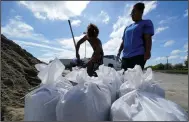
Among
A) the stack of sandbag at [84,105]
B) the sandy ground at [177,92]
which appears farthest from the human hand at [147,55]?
the stack of sandbag at [84,105]

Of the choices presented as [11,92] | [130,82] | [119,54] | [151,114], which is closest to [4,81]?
[11,92]

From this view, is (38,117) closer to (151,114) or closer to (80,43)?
(151,114)

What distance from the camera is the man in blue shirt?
2646mm

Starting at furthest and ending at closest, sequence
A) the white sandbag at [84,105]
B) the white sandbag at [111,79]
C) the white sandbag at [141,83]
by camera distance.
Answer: the white sandbag at [111,79] → the white sandbag at [141,83] → the white sandbag at [84,105]

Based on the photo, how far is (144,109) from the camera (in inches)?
56.8

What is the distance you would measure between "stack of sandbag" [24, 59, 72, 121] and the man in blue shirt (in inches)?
45.9

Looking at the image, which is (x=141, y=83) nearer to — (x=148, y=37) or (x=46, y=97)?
(x=46, y=97)

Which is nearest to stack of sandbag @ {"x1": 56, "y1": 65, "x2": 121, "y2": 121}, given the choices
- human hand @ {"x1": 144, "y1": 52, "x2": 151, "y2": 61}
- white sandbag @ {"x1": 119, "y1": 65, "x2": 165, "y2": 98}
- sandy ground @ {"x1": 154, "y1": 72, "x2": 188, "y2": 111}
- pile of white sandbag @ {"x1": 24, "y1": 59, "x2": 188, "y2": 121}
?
pile of white sandbag @ {"x1": 24, "y1": 59, "x2": 188, "y2": 121}

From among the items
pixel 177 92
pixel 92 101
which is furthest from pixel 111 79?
pixel 177 92

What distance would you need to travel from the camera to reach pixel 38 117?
63.9 inches

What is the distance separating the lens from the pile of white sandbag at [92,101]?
1.45 metres

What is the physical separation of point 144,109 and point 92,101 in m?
0.34

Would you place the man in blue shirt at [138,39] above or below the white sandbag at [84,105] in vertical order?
above

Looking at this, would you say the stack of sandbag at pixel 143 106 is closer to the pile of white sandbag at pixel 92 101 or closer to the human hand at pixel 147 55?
the pile of white sandbag at pixel 92 101
